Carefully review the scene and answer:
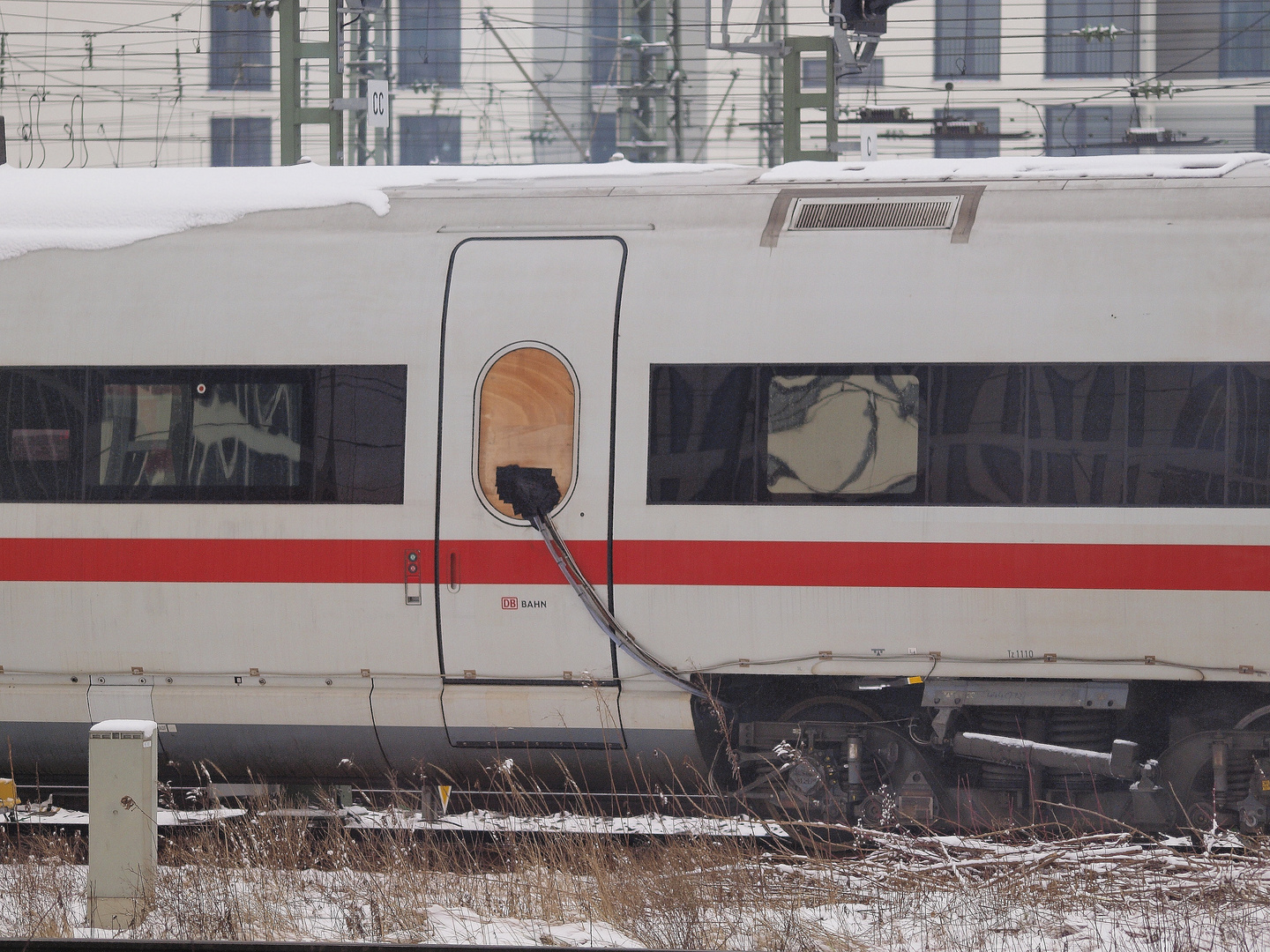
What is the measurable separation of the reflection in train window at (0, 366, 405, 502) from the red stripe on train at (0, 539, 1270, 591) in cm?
28

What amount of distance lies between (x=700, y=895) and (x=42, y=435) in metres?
4.17

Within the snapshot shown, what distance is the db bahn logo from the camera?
6.63m

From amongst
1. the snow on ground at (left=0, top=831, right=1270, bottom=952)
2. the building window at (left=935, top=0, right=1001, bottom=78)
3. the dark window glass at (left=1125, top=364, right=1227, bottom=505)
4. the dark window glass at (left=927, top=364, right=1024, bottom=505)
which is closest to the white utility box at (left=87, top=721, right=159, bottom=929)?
the snow on ground at (left=0, top=831, right=1270, bottom=952)

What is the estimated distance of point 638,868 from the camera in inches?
241

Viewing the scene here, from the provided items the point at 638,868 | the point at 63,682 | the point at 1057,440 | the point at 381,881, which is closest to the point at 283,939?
the point at 381,881

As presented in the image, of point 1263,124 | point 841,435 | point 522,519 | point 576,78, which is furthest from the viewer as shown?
point 1263,124

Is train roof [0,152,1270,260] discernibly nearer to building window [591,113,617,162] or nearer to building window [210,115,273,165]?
building window [591,113,617,162]

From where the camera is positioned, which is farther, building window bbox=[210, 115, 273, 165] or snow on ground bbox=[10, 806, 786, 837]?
building window bbox=[210, 115, 273, 165]

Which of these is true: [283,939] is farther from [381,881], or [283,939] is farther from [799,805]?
[799,805]

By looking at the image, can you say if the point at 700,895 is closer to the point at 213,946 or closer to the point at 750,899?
the point at 750,899

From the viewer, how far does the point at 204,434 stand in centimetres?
689

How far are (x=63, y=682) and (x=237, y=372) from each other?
1.88m

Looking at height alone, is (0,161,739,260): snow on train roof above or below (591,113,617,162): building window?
below

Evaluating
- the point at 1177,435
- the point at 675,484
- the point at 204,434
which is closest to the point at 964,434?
the point at 1177,435
